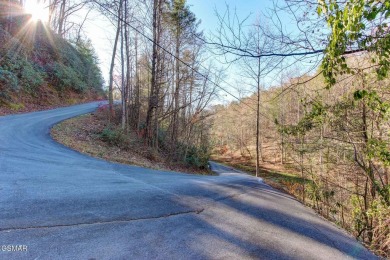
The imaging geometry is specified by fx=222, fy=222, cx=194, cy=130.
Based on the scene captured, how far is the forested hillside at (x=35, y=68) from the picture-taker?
13.8 metres

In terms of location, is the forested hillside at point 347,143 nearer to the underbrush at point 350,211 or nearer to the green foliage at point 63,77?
the underbrush at point 350,211

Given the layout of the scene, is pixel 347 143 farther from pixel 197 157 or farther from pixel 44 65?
pixel 44 65

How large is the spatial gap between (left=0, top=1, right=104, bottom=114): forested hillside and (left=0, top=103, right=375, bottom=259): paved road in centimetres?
1178

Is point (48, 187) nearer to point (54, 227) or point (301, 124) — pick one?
point (54, 227)

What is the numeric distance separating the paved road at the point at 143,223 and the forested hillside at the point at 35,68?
11777mm

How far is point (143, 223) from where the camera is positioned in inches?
113

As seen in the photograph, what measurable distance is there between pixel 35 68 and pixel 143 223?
63.3 ft

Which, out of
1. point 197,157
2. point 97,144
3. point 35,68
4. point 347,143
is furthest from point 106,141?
point 35,68

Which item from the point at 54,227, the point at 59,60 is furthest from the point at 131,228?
the point at 59,60

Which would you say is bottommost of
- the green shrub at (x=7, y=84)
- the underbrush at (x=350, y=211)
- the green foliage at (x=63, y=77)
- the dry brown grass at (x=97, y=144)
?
the underbrush at (x=350, y=211)

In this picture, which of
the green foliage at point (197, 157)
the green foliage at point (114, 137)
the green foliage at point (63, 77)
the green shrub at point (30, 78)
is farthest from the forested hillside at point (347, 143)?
the green foliage at point (63, 77)

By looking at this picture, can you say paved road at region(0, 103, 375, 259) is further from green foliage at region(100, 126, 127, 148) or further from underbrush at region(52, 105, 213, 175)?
green foliage at region(100, 126, 127, 148)

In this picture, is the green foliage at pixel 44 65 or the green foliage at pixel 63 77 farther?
the green foliage at pixel 63 77

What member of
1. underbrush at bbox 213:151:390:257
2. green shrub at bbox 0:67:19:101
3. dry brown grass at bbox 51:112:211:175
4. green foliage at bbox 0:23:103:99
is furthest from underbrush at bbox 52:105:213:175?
underbrush at bbox 213:151:390:257
